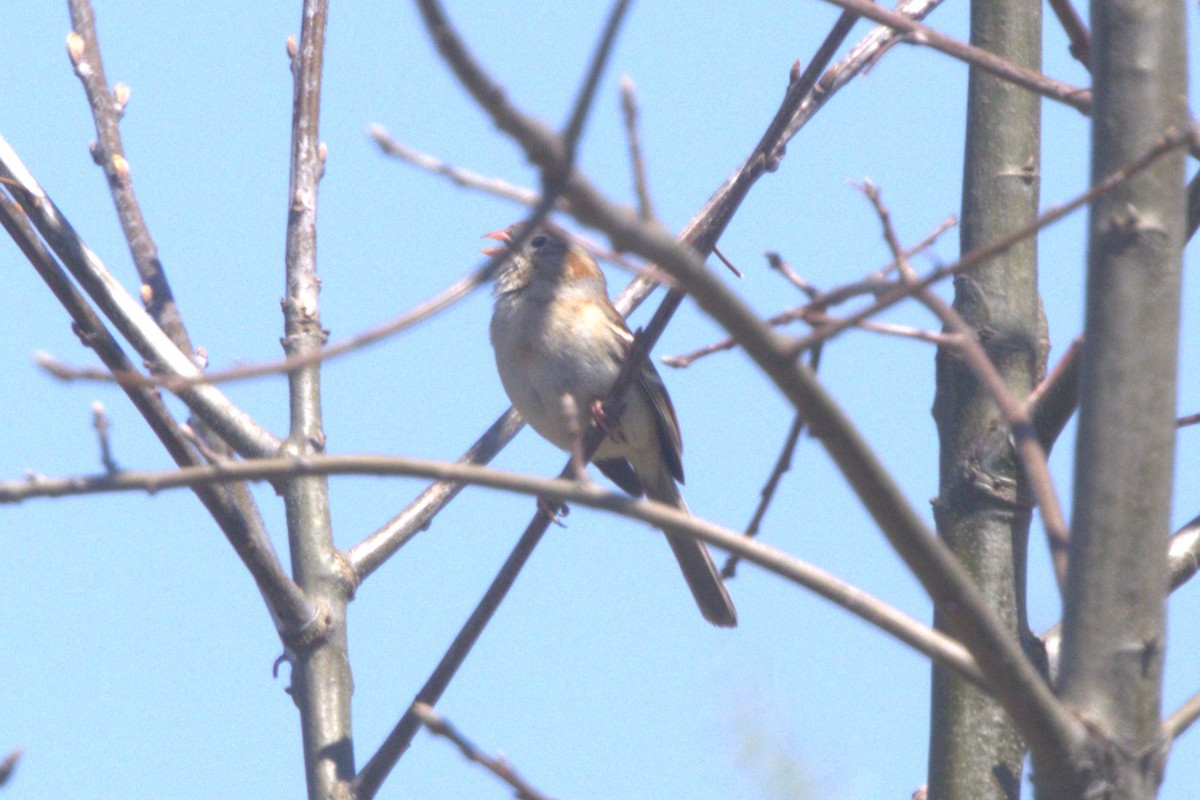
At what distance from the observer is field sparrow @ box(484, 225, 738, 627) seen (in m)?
6.62

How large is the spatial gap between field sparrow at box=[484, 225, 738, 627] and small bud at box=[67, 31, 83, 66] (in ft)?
7.50

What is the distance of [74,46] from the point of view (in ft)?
15.0

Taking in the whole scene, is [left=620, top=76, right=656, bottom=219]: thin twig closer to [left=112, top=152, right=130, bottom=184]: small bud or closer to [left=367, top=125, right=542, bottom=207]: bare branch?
[left=367, top=125, right=542, bottom=207]: bare branch

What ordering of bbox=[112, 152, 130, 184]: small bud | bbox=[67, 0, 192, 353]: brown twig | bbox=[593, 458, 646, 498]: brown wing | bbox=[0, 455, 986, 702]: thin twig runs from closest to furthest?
bbox=[0, 455, 986, 702]: thin twig < bbox=[67, 0, 192, 353]: brown twig < bbox=[112, 152, 130, 184]: small bud < bbox=[593, 458, 646, 498]: brown wing

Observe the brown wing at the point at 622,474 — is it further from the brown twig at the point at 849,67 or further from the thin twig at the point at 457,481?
the thin twig at the point at 457,481

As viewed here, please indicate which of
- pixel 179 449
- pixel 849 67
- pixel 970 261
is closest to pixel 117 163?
pixel 179 449

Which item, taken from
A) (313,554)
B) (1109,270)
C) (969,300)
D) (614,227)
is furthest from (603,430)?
(614,227)

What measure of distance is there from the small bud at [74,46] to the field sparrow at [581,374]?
228 centimetres

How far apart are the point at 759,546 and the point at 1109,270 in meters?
0.66

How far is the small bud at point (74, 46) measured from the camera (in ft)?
15.0

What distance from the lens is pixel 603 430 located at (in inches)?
189

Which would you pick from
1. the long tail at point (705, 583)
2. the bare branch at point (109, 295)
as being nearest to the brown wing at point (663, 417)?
the long tail at point (705, 583)

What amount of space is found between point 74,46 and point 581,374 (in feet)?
9.05

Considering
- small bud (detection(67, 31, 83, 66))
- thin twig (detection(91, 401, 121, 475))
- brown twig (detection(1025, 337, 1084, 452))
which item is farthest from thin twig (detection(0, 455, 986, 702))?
small bud (detection(67, 31, 83, 66))
